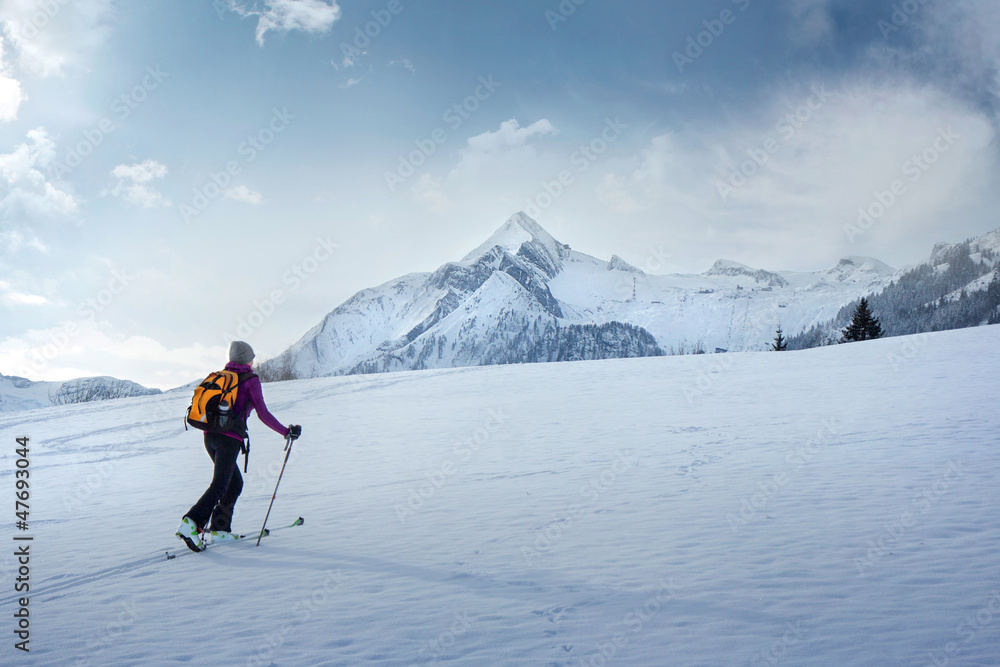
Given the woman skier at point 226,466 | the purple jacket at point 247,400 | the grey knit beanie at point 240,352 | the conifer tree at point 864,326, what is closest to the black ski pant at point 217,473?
the woman skier at point 226,466

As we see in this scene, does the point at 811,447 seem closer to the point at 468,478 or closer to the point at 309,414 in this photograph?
the point at 468,478

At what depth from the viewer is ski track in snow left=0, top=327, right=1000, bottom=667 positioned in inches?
157

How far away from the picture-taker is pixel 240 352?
6.36 m

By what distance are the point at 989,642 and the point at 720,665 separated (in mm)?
2030

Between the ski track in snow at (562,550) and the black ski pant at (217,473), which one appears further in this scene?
the black ski pant at (217,473)

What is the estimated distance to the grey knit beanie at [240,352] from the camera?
6312mm

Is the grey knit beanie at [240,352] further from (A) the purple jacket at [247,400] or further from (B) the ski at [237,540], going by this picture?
(B) the ski at [237,540]

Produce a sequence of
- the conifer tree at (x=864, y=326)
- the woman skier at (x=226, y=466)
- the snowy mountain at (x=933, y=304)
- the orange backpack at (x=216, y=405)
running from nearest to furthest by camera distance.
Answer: the orange backpack at (x=216, y=405), the woman skier at (x=226, y=466), the conifer tree at (x=864, y=326), the snowy mountain at (x=933, y=304)

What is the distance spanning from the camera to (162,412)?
2455cm

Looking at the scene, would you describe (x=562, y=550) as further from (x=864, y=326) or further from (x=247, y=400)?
(x=864, y=326)

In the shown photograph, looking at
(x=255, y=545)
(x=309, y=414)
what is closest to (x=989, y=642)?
(x=255, y=545)

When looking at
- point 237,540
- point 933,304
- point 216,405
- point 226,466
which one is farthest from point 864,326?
point 933,304

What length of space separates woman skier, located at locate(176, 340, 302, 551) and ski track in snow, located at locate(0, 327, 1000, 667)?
30 cm

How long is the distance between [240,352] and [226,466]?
1.37 metres
